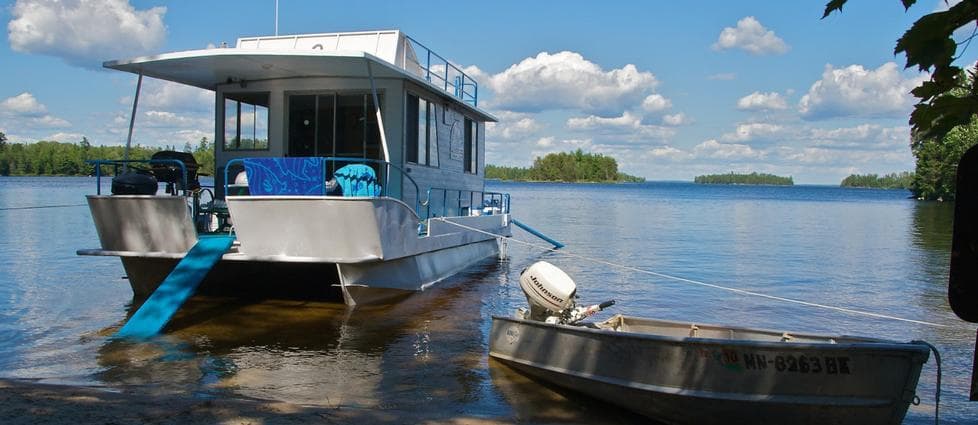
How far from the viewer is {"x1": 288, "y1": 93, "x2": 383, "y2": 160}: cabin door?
12836 mm

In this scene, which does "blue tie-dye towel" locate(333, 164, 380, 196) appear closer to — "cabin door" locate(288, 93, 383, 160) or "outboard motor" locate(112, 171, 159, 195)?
"cabin door" locate(288, 93, 383, 160)

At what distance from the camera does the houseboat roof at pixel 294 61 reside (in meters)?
10.6

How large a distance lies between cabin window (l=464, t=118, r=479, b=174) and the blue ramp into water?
8.06m

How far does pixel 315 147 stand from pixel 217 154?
6.05 feet

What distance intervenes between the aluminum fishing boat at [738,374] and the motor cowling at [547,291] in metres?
0.40

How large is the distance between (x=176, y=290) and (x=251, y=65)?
3.59 m

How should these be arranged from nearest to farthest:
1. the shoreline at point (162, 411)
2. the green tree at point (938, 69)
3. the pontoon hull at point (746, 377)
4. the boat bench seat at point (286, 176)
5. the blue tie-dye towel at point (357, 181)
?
the green tree at point (938, 69)
the shoreline at point (162, 411)
the pontoon hull at point (746, 377)
the boat bench seat at point (286, 176)
the blue tie-dye towel at point (357, 181)

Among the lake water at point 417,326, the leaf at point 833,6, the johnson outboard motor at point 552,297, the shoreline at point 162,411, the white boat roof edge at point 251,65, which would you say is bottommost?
the lake water at point 417,326

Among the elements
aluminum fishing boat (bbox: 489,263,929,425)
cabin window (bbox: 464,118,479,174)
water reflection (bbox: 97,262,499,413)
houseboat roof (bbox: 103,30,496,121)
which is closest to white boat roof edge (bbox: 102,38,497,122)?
houseboat roof (bbox: 103,30,496,121)

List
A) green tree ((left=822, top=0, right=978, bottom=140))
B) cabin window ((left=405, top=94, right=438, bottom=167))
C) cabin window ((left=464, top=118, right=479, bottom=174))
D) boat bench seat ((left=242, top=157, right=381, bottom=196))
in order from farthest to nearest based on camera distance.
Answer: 1. cabin window ((left=464, top=118, right=479, bottom=174))
2. cabin window ((left=405, top=94, right=438, bottom=167))
3. boat bench seat ((left=242, top=157, right=381, bottom=196))
4. green tree ((left=822, top=0, right=978, bottom=140))

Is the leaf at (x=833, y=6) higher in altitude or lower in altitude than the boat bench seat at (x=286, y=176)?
higher

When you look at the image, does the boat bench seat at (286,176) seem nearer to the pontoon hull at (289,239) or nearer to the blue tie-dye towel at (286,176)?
the blue tie-dye towel at (286,176)

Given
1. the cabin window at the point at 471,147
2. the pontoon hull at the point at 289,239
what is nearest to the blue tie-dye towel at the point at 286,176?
the pontoon hull at the point at 289,239

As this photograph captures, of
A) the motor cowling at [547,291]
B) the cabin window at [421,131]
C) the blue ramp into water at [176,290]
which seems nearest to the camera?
the motor cowling at [547,291]
